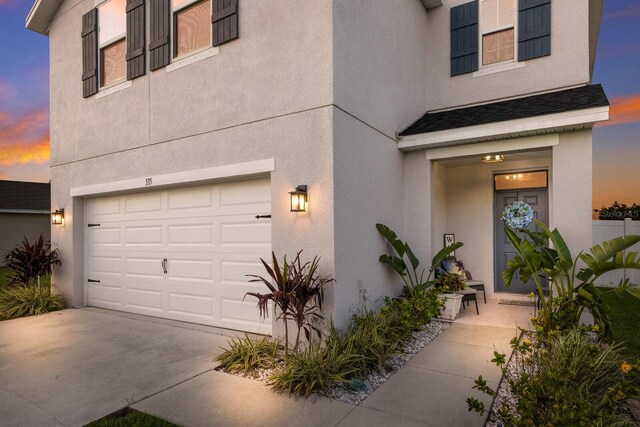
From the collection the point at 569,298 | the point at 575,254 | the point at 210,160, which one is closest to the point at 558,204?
the point at 575,254

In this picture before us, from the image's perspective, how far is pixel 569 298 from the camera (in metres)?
5.22

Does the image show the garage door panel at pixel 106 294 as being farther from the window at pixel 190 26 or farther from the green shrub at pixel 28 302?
the window at pixel 190 26

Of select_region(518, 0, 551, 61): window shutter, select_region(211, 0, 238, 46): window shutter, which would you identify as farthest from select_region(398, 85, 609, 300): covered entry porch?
select_region(211, 0, 238, 46): window shutter

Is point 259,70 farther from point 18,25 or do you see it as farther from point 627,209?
point 627,209

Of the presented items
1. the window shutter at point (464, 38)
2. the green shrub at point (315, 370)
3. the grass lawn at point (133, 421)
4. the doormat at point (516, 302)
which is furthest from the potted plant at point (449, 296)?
the grass lawn at point (133, 421)

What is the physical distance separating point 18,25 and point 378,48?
624 inches

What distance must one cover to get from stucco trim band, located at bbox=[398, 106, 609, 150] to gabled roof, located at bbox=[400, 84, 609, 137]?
8 centimetres

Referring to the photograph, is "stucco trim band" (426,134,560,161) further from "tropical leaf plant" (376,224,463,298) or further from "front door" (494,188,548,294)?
"front door" (494,188,548,294)

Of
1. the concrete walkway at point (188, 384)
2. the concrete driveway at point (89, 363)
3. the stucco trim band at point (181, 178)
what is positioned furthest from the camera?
the stucco trim band at point (181, 178)

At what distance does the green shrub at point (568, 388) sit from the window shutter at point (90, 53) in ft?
30.4

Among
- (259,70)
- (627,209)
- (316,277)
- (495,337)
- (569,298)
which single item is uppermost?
(259,70)

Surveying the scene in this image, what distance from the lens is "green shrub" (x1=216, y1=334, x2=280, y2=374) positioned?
4.62 m

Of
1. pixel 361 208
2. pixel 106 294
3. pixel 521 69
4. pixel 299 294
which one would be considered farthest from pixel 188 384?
pixel 521 69

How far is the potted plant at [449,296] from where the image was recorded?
657cm
